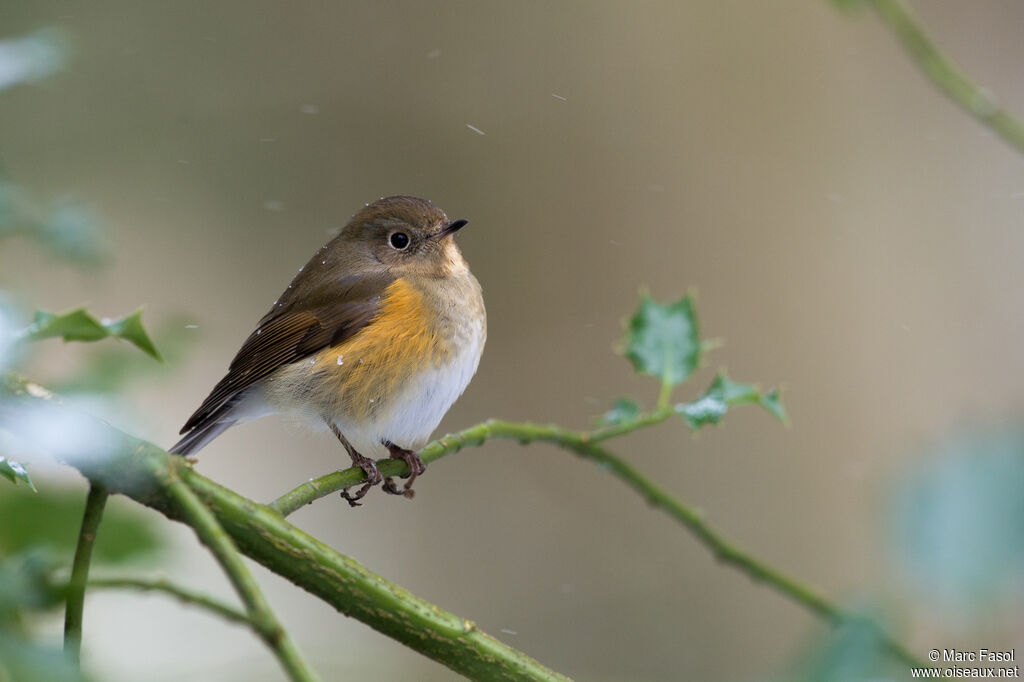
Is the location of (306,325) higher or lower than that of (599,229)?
lower

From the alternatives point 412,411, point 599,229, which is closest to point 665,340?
→ point 412,411

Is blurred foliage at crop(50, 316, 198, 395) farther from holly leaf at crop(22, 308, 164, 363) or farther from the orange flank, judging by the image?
the orange flank

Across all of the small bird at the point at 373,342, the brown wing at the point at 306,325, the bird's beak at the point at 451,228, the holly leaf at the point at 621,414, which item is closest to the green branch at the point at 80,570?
the holly leaf at the point at 621,414

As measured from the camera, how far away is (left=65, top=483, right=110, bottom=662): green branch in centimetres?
72

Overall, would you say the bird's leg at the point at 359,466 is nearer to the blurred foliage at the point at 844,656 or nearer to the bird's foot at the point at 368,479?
the bird's foot at the point at 368,479

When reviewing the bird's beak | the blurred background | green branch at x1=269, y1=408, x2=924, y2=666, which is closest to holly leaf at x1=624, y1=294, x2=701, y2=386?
green branch at x1=269, y1=408, x2=924, y2=666

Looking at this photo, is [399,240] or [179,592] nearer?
[179,592]

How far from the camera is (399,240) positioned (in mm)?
2191

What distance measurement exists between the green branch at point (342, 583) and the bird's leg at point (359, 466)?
0.32m

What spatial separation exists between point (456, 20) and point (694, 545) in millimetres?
2665

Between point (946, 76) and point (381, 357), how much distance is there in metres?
1.10

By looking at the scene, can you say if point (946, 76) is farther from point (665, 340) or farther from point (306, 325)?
point (306, 325)

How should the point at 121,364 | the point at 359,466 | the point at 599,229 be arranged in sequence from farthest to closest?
the point at 599,229
the point at 121,364
the point at 359,466

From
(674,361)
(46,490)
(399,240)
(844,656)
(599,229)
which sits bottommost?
(844,656)
